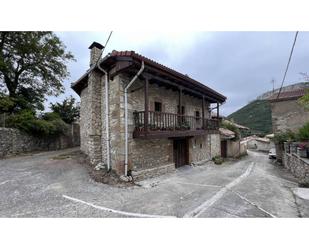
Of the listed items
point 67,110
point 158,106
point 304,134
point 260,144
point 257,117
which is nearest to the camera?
point 158,106

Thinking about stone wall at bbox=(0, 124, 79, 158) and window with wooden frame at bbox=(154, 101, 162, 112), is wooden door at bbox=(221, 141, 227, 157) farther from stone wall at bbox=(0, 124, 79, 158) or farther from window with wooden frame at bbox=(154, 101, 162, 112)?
stone wall at bbox=(0, 124, 79, 158)

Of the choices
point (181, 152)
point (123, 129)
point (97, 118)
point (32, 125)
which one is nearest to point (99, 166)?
point (123, 129)

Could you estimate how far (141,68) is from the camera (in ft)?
19.9

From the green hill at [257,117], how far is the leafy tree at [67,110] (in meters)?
34.8

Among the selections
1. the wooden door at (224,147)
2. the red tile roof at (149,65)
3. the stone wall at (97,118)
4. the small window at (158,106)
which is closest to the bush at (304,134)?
the red tile roof at (149,65)

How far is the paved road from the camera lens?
12.5 ft

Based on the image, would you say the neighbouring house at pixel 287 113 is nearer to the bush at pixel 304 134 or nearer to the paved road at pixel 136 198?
the bush at pixel 304 134

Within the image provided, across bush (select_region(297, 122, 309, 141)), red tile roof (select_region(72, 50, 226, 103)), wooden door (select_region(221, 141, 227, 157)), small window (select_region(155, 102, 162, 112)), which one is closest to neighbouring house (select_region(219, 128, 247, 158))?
wooden door (select_region(221, 141, 227, 157))

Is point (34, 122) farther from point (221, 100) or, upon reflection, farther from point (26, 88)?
point (221, 100)

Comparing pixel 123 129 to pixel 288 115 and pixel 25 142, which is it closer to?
pixel 25 142

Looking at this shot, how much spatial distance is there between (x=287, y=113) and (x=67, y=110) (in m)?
20.0

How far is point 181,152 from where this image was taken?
982 cm

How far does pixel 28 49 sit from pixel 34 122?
21.2ft
